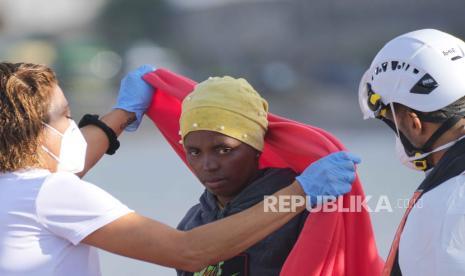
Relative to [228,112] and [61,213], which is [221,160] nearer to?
[228,112]

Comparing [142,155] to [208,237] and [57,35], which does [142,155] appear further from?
[57,35]

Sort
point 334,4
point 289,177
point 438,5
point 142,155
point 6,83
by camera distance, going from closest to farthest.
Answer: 1. point 6,83
2. point 289,177
3. point 142,155
4. point 438,5
5. point 334,4

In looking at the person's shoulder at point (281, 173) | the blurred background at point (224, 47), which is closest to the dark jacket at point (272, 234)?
the person's shoulder at point (281, 173)

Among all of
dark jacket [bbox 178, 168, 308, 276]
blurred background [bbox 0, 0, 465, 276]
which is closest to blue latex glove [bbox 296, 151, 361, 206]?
dark jacket [bbox 178, 168, 308, 276]

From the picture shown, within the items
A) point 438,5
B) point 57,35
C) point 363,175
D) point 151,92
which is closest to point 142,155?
point 363,175

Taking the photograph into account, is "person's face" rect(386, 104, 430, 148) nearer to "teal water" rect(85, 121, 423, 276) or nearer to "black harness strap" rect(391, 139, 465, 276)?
"black harness strap" rect(391, 139, 465, 276)

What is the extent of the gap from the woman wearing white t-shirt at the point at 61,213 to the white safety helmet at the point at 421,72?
29 cm

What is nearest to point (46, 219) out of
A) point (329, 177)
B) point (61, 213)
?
point (61, 213)

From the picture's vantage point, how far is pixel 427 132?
127 inches

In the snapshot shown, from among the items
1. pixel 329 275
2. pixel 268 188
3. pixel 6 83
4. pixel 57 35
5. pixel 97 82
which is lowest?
pixel 329 275

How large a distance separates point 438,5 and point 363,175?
821 inches

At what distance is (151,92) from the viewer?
177 inches

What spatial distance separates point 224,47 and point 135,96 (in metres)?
30.4

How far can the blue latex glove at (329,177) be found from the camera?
338cm
